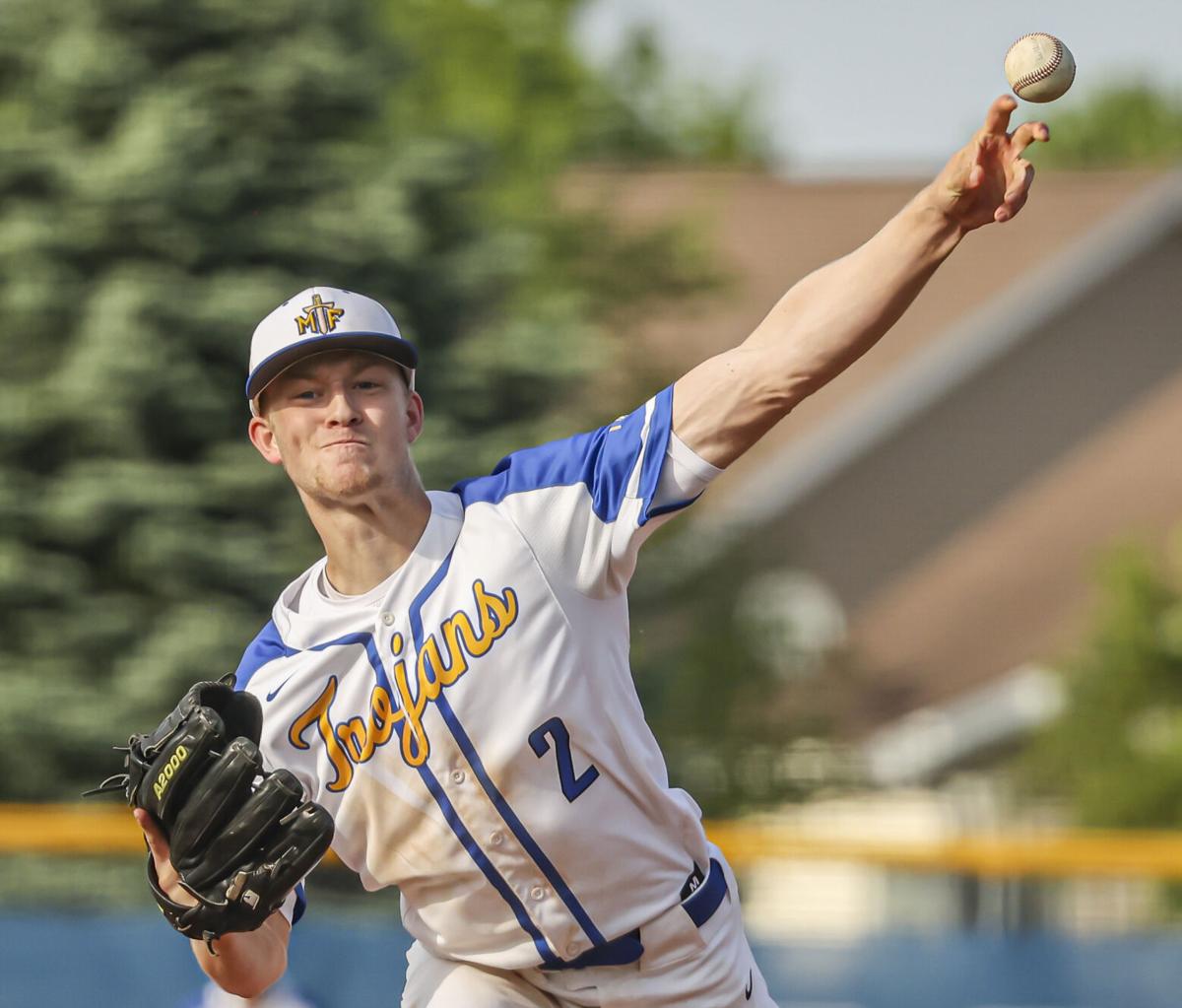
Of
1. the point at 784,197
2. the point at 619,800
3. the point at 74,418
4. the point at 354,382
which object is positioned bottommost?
the point at 619,800

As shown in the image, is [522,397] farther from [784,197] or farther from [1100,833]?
[784,197]

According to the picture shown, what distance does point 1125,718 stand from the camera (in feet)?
45.8

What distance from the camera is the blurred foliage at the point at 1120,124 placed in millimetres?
42094

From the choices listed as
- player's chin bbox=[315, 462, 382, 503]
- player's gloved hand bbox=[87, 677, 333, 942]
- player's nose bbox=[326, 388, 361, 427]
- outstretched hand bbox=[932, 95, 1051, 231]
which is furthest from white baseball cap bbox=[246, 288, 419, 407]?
outstretched hand bbox=[932, 95, 1051, 231]

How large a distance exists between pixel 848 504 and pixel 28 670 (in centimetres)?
1224

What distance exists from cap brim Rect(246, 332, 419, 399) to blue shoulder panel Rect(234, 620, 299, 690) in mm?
497

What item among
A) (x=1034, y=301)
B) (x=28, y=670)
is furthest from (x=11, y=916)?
(x=1034, y=301)

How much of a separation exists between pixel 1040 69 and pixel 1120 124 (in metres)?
41.7

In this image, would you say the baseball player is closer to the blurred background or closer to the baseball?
the baseball

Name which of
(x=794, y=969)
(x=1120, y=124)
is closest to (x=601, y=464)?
(x=794, y=969)

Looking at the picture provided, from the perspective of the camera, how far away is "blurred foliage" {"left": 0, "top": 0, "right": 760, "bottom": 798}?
9086 mm

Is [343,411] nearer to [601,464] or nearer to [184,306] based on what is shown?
[601,464]

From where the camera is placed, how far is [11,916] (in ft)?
24.4

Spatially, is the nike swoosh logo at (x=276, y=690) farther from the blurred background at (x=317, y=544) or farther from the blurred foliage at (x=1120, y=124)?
the blurred foliage at (x=1120, y=124)
